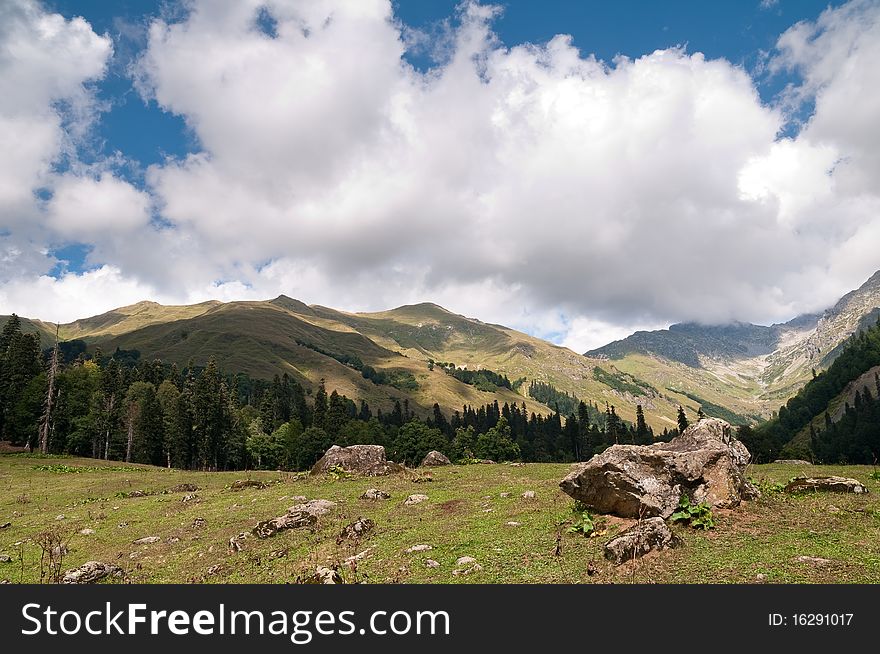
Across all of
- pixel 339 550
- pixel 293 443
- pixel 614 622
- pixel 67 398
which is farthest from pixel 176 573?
pixel 67 398

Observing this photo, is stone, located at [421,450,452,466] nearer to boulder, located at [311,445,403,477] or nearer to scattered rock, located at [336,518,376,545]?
boulder, located at [311,445,403,477]

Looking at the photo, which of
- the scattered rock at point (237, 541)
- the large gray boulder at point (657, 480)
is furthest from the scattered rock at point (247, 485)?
the large gray boulder at point (657, 480)

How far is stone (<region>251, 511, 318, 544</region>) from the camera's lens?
25.5 metres

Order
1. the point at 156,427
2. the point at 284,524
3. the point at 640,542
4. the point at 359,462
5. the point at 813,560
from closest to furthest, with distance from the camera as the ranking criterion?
the point at 813,560
the point at 640,542
the point at 284,524
the point at 359,462
the point at 156,427

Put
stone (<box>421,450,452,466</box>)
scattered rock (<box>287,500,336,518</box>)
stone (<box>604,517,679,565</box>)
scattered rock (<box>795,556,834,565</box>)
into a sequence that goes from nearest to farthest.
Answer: scattered rock (<box>795,556,834,565</box>) < stone (<box>604,517,679,565</box>) < scattered rock (<box>287,500,336,518</box>) < stone (<box>421,450,452,466</box>)

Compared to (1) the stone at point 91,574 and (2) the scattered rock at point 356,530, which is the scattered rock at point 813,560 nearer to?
(2) the scattered rock at point 356,530

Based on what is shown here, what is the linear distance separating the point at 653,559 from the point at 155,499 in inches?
1573

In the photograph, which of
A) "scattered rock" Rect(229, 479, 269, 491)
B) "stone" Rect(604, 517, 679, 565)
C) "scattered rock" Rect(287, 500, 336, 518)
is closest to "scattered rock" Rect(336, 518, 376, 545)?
"scattered rock" Rect(287, 500, 336, 518)

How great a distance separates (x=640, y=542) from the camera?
17.6 m

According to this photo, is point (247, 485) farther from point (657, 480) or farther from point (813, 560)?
point (813, 560)

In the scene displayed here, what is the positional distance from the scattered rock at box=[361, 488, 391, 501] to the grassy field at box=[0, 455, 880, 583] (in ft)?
2.64

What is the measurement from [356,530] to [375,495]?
1044 centimetres

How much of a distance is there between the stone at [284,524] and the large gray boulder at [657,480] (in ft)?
46.0

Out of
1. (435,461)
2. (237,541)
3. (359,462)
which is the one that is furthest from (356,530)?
(435,461)
